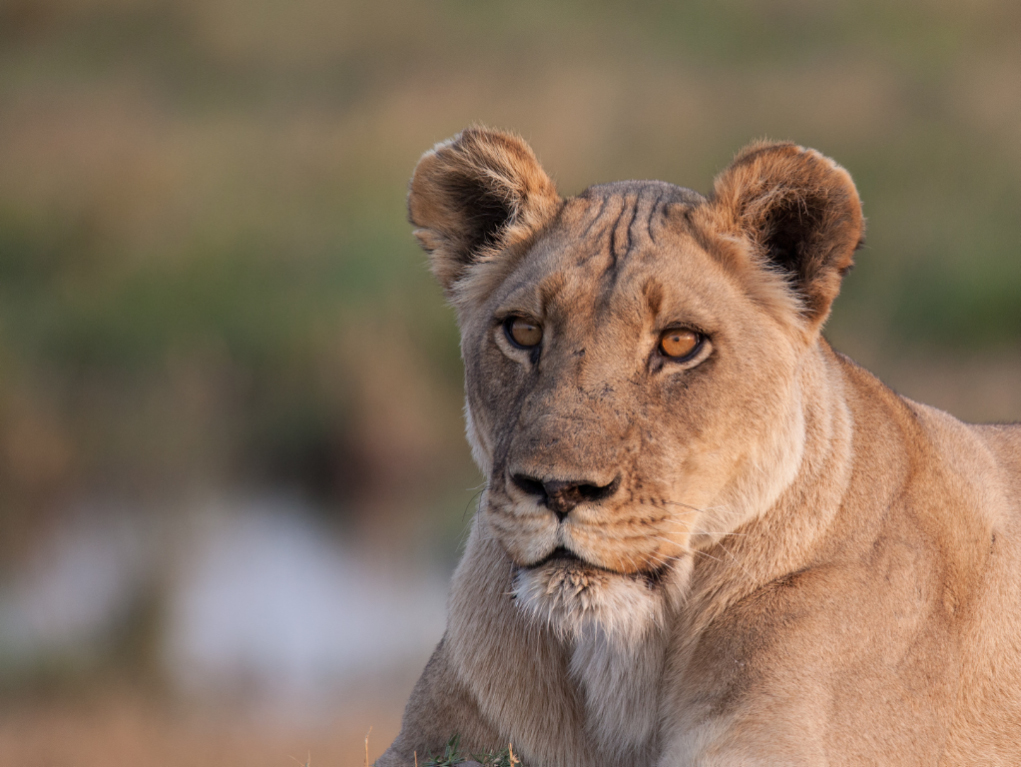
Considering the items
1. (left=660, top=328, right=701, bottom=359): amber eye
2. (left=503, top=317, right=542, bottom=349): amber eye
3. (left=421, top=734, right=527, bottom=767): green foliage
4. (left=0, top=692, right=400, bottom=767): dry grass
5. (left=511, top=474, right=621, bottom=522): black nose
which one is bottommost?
(left=0, top=692, right=400, bottom=767): dry grass

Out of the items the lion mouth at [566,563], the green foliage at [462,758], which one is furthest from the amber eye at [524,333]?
the green foliage at [462,758]

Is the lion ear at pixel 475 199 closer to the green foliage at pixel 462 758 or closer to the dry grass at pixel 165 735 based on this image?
the green foliage at pixel 462 758

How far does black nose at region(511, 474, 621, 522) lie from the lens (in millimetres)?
3057

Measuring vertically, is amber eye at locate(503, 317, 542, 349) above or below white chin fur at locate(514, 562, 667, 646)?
above

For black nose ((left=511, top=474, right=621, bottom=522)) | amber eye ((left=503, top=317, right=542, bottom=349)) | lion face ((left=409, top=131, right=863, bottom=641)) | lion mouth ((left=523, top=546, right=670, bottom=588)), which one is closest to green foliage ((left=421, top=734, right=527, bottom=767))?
lion face ((left=409, top=131, right=863, bottom=641))

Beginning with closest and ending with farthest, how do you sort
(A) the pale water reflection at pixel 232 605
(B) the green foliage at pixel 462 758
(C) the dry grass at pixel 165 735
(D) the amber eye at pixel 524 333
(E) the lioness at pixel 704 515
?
1. (E) the lioness at pixel 704 515
2. (D) the amber eye at pixel 524 333
3. (B) the green foliage at pixel 462 758
4. (C) the dry grass at pixel 165 735
5. (A) the pale water reflection at pixel 232 605

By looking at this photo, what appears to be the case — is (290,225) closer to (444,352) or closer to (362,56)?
(444,352)

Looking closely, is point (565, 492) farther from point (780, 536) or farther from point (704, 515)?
point (780, 536)

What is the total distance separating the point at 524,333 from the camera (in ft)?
11.4

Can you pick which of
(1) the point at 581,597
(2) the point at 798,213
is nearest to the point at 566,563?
(1) the point at 581,597

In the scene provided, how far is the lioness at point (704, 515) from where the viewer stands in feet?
10.5

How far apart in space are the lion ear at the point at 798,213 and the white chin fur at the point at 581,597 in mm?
864

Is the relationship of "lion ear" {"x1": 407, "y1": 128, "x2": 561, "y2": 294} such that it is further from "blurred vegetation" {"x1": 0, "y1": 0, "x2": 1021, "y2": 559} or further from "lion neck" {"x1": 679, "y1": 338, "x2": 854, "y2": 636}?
"blurred vegetation" {"x1": 0, "y1": 0, "x2": 1021, "y2": 559}

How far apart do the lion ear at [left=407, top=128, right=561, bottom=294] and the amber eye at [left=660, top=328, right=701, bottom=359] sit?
628 millimetres
